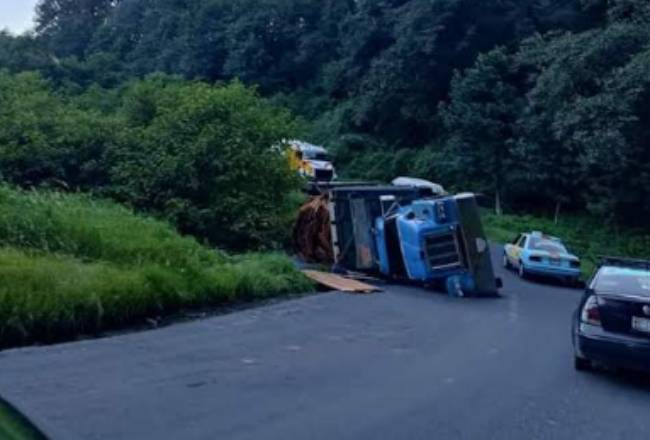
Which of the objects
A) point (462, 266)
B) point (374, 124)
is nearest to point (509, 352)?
point (462, 266)

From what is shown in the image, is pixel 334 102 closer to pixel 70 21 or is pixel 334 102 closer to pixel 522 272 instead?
pixel 70 21

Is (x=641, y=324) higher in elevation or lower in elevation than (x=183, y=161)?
lower

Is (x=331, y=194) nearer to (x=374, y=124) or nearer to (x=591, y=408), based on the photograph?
(x=591, y=408)

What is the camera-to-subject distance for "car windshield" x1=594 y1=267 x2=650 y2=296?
10461 mm

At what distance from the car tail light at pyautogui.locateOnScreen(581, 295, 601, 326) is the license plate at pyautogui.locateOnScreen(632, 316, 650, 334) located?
40 cm

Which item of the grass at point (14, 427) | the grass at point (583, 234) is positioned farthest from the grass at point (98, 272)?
the grass at point (583, 234)

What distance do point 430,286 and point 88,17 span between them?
237 ft

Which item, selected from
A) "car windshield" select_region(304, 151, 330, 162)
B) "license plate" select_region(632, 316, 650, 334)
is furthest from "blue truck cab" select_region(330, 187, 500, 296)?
"car windshield" select_region(304, 151, 330, 162)

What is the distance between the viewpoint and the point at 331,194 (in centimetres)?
2097

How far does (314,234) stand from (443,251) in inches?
144

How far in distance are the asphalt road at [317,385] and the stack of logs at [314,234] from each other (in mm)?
7041

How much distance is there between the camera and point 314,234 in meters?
21.8

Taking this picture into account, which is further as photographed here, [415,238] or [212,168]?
[212,168]

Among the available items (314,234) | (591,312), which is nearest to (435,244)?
(314,234)
